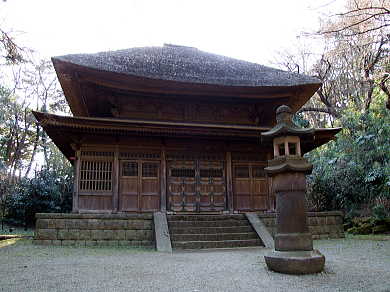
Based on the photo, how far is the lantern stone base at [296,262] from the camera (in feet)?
17.2

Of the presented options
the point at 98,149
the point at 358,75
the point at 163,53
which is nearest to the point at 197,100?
the point at 163,53

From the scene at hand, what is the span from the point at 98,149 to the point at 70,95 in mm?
2674

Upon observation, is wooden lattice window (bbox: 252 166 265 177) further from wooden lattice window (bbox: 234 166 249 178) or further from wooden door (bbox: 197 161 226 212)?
wooden door (bbox: 197 161 226 212)

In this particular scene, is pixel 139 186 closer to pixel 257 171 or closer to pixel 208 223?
pixel 208 223

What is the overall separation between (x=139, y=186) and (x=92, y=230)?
7.60 feet

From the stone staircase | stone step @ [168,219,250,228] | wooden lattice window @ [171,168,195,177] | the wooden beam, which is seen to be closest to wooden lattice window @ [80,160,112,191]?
wooden lattice window @ [171,168,195,177]

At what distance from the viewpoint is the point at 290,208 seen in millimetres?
5746

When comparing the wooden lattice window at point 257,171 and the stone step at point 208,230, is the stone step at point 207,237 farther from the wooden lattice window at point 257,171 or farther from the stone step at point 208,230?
the wooden lattice window at point 257,171

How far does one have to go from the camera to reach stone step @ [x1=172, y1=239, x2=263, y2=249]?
8.52m

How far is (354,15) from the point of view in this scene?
23.5 ft

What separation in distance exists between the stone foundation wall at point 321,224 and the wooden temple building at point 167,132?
142 centimetres

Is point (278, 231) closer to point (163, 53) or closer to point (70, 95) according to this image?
point (70, 95)

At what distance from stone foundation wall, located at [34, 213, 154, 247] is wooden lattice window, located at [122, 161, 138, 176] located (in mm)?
1958

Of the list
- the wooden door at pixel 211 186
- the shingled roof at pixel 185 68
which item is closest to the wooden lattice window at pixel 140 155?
the wooden door at pixel 211 186
